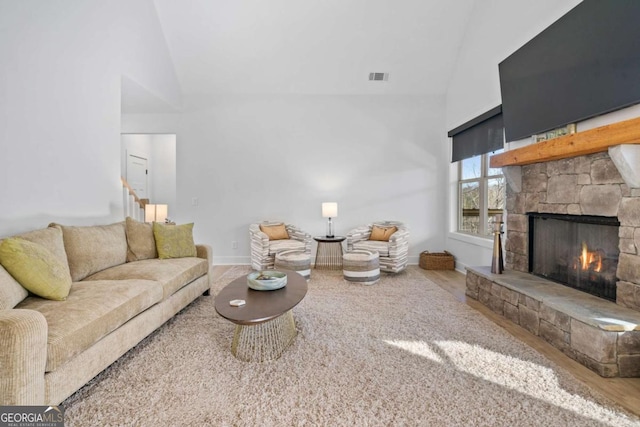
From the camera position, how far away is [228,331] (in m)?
2.64

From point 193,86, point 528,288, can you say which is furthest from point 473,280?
point 193,86

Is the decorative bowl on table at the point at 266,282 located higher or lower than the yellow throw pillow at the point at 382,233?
lower

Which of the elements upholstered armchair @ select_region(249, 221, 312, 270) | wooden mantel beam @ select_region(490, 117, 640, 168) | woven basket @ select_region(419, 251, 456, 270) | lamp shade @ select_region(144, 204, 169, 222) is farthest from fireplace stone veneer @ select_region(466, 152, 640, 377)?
lamp shade @ select_region(144, 204, 169, 222)

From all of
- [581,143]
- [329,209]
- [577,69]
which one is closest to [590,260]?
[581,143]

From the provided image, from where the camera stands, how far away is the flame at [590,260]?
2561mm

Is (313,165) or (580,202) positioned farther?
(313,165)

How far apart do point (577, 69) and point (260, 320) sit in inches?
118

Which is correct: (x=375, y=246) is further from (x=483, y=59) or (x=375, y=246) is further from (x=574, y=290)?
(x=483, y=59)

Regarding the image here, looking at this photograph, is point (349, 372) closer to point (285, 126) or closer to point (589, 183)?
point (589, 183)

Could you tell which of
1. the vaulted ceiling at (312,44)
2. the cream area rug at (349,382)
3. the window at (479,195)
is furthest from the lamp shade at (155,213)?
the window at (479,195)

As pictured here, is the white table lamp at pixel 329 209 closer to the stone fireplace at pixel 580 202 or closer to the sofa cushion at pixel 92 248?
the stone fireplace at pixel 580 202

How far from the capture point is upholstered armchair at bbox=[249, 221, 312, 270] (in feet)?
15.0

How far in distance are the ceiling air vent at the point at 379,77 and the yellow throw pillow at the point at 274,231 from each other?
9.47ft

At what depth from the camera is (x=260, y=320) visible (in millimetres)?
1919
